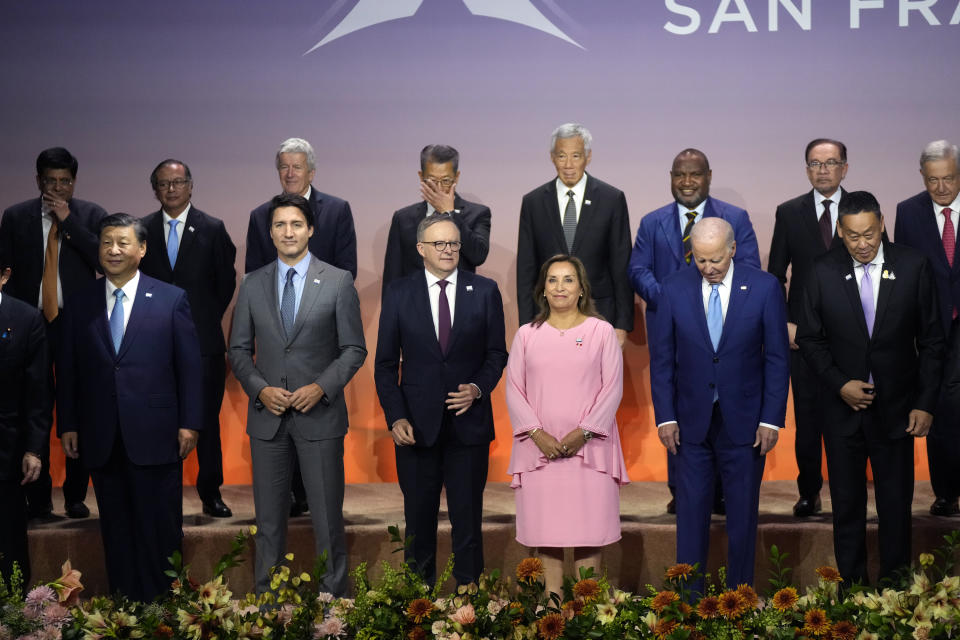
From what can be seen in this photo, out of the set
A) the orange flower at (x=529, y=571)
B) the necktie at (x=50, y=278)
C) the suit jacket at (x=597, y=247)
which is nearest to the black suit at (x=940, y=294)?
the suit jacket at (x=597, y=247)

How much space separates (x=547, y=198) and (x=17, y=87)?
2879mm

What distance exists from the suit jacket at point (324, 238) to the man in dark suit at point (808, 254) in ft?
5.90

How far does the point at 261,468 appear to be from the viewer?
13.6 ft

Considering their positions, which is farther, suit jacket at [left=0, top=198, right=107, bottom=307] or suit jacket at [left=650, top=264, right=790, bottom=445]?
suit jacket at [left=0, top=198, right=107, bottom=307]

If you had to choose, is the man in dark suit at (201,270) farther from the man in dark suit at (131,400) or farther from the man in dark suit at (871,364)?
the man in dark suit at (871,364)

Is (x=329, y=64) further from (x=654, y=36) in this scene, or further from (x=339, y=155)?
(x=654, y=36)

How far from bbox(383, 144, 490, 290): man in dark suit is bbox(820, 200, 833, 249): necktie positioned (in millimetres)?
1399

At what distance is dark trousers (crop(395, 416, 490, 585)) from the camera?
4.13 metres

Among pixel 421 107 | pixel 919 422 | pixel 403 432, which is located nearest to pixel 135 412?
pixel 403 432

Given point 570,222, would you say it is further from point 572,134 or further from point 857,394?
point 857,394

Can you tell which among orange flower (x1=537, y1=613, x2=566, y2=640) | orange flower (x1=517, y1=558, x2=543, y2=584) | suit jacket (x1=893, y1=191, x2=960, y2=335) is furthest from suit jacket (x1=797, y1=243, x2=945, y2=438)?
orange flower (x1=537, y1=613, x2=566, y2=640)

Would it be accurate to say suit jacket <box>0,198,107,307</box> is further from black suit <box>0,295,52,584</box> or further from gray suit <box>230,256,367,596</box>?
gray suit <box>230,256,367,596</box>

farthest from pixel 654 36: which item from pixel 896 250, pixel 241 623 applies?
pixel 241 623

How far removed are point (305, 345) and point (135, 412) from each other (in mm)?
Result: 625
